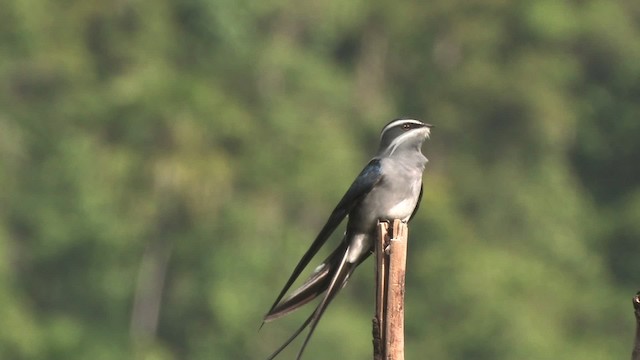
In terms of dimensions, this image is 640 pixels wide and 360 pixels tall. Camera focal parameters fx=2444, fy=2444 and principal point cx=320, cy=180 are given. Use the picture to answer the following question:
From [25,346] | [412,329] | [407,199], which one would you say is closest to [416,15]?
[412,329]

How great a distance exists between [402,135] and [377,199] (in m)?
0.34

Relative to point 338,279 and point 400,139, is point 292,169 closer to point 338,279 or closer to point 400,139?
point 400,139

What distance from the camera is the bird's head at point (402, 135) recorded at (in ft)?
34.7

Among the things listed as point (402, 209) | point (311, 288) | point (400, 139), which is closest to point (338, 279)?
point (311, 288)

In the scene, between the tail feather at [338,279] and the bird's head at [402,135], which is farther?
the bird's head at [402,135]

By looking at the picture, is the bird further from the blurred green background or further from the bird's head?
the blurred green background

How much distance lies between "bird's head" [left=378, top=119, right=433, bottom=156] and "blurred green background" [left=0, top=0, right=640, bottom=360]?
1047 inches

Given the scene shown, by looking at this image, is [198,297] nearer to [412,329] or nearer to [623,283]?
[412,329]

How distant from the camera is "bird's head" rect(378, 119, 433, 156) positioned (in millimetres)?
10578

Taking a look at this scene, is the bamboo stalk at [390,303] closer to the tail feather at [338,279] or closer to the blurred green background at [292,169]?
the tail feather at [338,279]

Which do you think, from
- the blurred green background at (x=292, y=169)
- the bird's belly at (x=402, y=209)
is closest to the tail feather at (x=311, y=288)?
the bird's belly at (x=402, y=209)

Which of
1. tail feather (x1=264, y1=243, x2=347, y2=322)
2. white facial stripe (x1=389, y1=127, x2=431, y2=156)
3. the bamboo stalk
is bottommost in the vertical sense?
the bamboo stalk

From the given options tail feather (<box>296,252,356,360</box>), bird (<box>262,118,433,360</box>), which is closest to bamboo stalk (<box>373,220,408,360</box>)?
tail feather (<box>296,252,356,360</box>)

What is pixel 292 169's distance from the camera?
47.6 m
